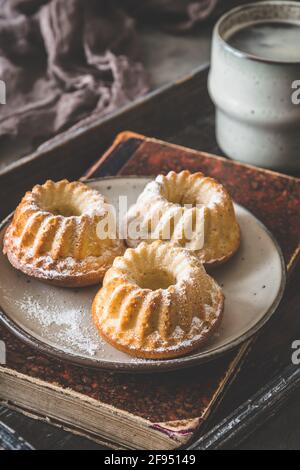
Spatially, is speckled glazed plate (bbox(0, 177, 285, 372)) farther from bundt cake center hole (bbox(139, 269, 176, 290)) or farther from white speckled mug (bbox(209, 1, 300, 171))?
white speckled mug (bbox(209, 1, 300, 171))

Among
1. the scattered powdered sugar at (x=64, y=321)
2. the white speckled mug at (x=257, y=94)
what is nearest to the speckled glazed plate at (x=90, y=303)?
the scattered powdered sugar at (x=64, y=321)

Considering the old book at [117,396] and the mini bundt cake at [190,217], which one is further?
the mini bundt cake at [190,217]

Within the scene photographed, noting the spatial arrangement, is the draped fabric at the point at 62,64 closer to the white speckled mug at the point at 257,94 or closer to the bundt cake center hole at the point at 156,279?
the white speckled mug at the point at 257,94

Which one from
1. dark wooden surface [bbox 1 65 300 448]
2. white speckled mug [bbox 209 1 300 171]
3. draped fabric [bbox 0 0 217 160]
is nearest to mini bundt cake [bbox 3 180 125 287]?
dark wooden surface [bbox 1 65 300 448]

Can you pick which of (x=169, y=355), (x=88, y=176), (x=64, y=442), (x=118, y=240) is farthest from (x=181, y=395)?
(x=88, y=176)

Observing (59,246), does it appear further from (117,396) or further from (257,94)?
(257,94)

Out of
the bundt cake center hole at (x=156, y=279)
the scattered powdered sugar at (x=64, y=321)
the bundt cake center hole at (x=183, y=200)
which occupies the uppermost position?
the bundt cake center hole at (x=183, y=200)
